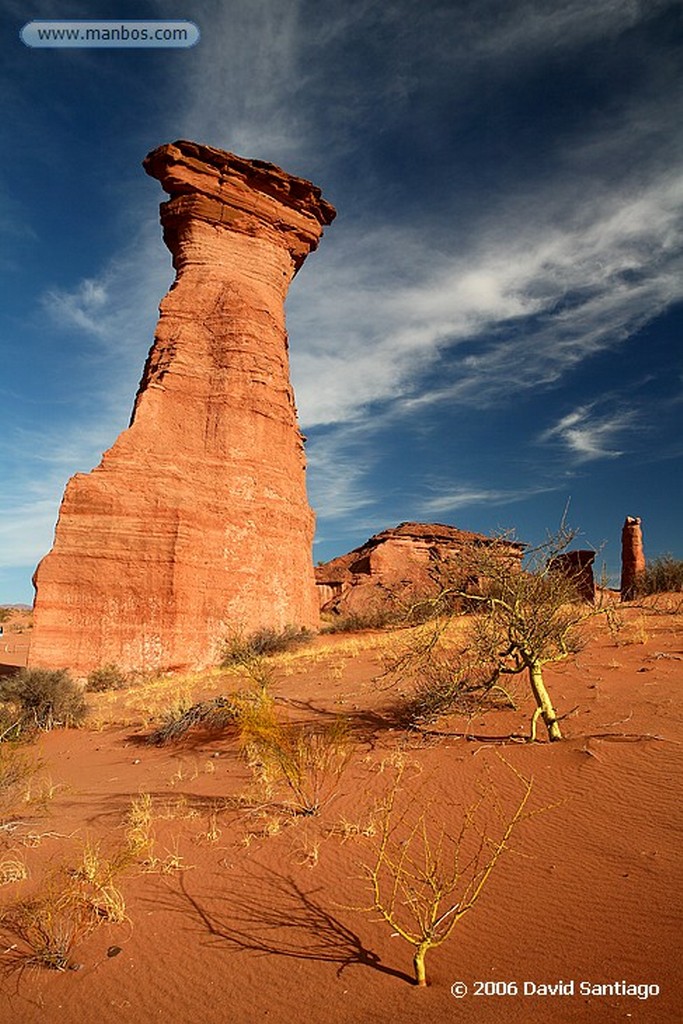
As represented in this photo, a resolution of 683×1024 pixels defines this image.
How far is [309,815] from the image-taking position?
17.5ft

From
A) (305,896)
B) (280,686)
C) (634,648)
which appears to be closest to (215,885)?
(305,896)

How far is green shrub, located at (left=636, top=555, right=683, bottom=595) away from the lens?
2148cm

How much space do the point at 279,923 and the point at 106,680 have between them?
13.9 metres

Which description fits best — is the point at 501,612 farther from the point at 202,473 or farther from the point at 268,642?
the point at 202,473

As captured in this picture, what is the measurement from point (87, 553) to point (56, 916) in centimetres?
1474

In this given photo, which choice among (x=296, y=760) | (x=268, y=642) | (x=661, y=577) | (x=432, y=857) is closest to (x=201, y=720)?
(x=296, y=760)

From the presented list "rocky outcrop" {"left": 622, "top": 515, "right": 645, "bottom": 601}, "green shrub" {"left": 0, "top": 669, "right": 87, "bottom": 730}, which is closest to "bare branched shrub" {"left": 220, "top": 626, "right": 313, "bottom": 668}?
"green shrub" {"left": 0, "top": 669, "right": 87, "bottom": 730}

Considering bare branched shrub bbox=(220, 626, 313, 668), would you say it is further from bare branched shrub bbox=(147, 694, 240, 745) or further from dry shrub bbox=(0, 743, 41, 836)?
dry shrub bbox=(0, 743, 41, 836)

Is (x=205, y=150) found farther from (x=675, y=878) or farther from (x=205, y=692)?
(x=675, y=878)

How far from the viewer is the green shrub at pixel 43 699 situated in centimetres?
1153

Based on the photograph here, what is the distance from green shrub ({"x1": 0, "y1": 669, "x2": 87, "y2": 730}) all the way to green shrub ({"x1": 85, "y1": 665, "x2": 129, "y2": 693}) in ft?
8.53

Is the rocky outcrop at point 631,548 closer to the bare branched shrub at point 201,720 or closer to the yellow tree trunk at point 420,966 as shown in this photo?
the bare branched shrub at point 201,720

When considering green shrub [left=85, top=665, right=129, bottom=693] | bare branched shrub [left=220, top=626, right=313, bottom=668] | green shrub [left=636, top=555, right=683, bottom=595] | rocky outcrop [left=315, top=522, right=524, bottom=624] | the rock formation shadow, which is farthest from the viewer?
rocky outcrop [left=315, top=522, right=524, bottom=624]

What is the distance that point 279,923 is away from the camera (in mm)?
3662
